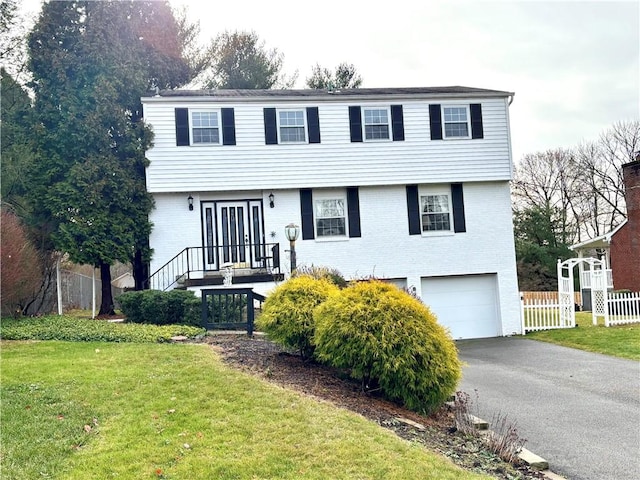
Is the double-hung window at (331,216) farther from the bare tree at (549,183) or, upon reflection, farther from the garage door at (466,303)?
the bare tree at (549,183)

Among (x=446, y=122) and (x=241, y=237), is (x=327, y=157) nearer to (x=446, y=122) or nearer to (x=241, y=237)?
(x=241, y=237)

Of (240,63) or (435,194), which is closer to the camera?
(435,194)

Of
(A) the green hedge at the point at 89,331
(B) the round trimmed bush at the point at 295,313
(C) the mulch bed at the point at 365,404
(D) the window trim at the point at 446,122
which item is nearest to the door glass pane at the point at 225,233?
(A) the green hedge at the point at 89,331

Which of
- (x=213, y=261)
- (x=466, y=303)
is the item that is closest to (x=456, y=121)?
(x=466, y=303)

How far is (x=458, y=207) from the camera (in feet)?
55.1

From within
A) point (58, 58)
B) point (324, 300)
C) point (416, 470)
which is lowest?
point (416, 470)

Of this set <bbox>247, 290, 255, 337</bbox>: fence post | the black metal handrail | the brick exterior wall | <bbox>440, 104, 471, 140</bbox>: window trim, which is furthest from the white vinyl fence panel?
the brick exterior wall

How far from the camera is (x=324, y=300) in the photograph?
7.74 m

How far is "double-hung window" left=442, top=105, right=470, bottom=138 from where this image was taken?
16844 mm

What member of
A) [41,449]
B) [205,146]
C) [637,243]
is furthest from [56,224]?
[637,243]

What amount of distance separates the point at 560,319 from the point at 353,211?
7495mm

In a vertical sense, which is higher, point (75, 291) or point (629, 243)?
point (629, 243)

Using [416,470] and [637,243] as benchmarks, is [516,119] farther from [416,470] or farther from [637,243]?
[416,470]

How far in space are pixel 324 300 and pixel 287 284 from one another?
0.68m
